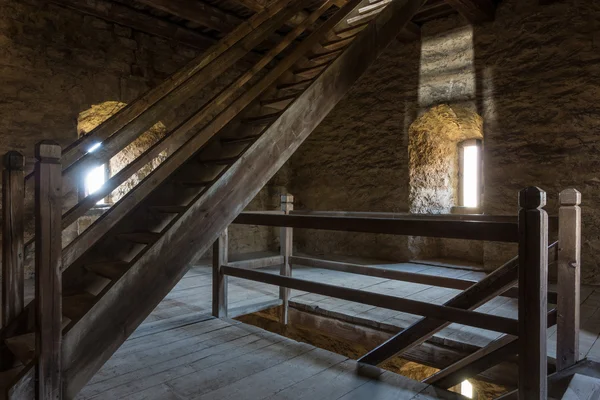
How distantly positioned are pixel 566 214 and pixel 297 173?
6.03 m

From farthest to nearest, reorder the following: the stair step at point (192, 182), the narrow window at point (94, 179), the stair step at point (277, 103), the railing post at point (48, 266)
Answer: the narrow window at point (94, 179) → the stair step at point (277, 103) → the stair step at point (192, 182) → the railing post at point (48, 266)

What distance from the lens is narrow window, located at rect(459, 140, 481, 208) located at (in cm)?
677

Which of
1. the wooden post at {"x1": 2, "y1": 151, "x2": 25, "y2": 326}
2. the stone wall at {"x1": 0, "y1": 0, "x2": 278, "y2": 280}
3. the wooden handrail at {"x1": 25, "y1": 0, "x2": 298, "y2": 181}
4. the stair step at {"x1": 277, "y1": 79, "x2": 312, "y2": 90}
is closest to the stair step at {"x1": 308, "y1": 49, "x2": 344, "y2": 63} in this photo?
the stair step at {"x1": 277, "y1": 79, "x2": 312, "y2": 90}

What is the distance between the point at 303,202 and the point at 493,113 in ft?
12.1

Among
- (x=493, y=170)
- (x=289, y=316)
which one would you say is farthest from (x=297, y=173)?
(x=289, y=316)

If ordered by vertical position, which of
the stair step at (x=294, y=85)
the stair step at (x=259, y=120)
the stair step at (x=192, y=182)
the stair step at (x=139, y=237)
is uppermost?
the stair step at (x=294, y=85)

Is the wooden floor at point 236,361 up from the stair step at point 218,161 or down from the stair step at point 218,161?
down

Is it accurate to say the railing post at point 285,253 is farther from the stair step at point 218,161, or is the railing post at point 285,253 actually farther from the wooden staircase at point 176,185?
the stair step at point 218,161

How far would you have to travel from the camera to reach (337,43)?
391 cm

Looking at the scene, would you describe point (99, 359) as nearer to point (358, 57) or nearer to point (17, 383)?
point (17, 383)

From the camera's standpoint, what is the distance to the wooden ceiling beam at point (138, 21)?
5.51 metres

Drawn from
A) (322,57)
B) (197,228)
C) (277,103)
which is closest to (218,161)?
(197,228)

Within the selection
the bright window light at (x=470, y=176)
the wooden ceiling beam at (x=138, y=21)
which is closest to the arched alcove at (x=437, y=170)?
the bright window light at (x=470, y=176)

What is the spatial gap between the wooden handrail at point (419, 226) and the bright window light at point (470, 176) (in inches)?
193
